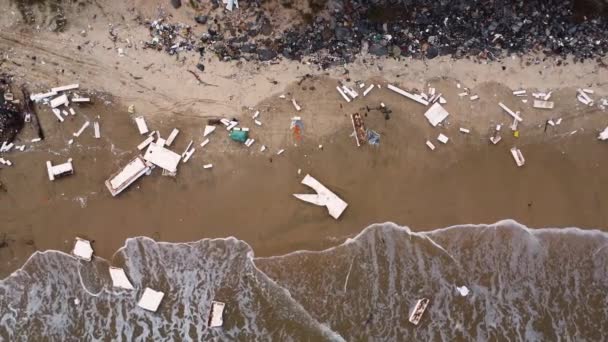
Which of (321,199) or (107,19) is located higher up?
(107,19)

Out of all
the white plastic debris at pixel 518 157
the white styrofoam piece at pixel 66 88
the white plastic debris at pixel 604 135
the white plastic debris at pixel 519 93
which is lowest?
the white plastic debris at pixel 518 157

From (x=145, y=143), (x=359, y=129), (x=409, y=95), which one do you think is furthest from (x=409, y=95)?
(x=145, y=143)

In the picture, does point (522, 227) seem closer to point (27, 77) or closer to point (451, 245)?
point (451, 245)

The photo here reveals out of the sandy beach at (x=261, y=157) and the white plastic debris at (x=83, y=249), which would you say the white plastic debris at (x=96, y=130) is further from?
the white plastic debris at (x=83, y=249)

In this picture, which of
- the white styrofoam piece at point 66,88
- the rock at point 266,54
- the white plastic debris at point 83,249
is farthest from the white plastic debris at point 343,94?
the white plastic debris at point 83,249

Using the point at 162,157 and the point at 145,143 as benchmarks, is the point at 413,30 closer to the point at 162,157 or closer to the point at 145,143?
the point at 162,157

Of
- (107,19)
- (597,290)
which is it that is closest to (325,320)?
(597,290)
